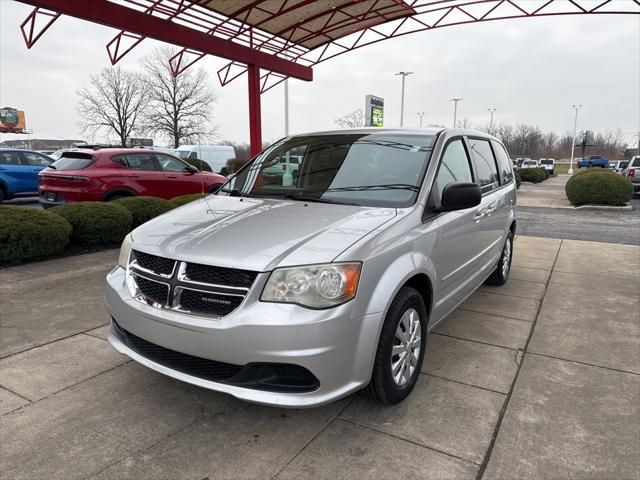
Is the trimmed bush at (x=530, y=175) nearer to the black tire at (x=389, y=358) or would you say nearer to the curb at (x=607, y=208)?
the curb at (x=607, y=208)

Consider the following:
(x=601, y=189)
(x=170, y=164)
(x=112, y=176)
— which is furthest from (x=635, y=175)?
(x=112, y=176)

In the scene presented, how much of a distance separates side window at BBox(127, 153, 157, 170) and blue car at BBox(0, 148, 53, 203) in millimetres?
6000

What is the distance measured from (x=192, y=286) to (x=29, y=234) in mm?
4793

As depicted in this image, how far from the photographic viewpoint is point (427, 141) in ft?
11.9

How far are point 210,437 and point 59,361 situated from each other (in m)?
1.62

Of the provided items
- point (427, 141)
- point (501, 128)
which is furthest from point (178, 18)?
point (501, 128)

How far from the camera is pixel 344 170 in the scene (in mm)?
3611

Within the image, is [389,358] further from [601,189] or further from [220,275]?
[601,189]

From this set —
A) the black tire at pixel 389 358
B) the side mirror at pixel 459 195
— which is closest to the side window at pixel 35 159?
the side mirror at pixel 459 195

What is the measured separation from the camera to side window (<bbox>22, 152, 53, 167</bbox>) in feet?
44.8

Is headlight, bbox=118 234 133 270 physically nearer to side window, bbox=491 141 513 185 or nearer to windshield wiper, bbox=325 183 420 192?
windshield wiper, bbox=325 183 420 192

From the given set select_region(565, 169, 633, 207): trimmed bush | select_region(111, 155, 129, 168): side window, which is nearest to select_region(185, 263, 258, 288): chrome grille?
select_region(111, 155, 129, 168): side window

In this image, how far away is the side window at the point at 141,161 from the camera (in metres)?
9.38

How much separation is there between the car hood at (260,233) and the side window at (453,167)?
2.19ft
